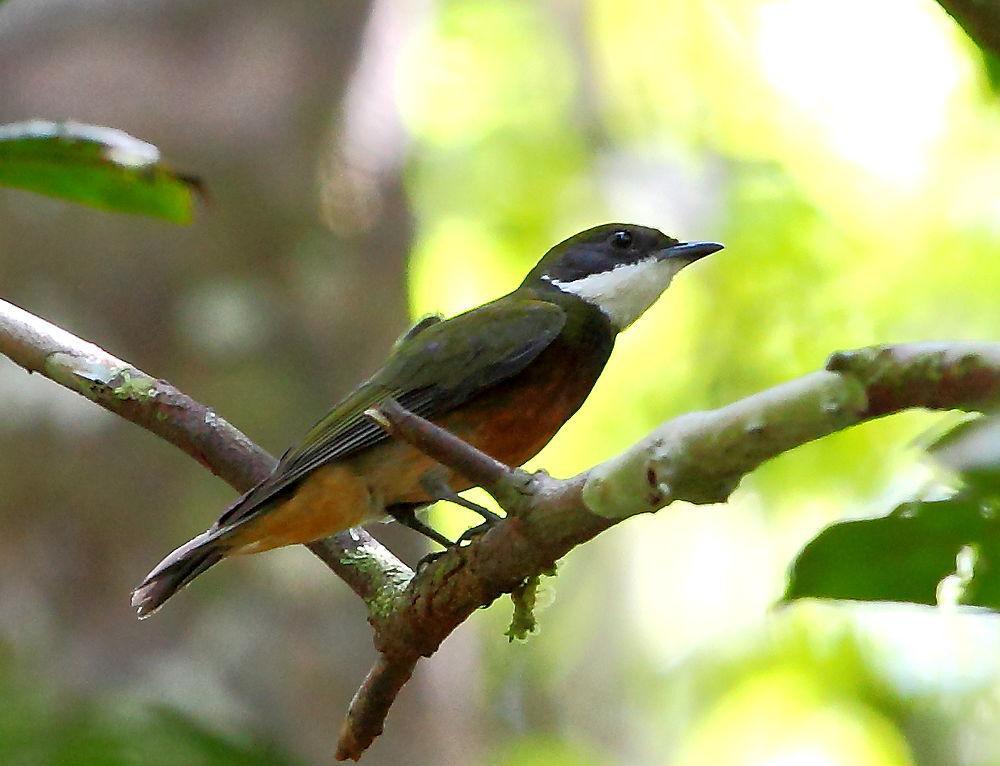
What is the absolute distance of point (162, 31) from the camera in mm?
5723

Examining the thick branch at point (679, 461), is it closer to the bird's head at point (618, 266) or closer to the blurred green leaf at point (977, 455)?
the blurred green leaf at point (977, 455)

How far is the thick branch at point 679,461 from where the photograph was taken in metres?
1.42

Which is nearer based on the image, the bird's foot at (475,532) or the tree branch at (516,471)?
the tree branch at (516,471)

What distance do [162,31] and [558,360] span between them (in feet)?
9.35

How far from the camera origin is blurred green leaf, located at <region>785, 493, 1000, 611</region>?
1.44m

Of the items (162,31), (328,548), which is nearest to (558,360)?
(328,548)

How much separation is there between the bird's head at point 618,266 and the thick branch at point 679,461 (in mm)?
2048

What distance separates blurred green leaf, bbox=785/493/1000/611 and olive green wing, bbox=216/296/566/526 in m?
2.31

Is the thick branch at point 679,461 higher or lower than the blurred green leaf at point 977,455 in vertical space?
higher

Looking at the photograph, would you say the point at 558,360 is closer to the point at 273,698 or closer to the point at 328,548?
the point at 328,548

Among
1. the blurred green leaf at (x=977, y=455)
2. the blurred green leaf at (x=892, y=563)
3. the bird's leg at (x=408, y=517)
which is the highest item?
the bird's leg at (x=408, y=517)

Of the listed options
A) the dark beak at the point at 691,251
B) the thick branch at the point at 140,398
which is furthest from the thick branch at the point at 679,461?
the dark beak at the point at 691,251

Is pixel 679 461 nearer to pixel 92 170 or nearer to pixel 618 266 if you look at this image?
pixel 92 170

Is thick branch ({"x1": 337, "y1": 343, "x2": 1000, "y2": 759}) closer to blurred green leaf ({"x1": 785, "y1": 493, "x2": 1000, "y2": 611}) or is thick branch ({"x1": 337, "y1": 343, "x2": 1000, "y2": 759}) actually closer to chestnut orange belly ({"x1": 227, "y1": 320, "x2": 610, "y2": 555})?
blurred green leaf ({"x1": 785, "y1": 493, "x2": 1000, "y2": 611})
